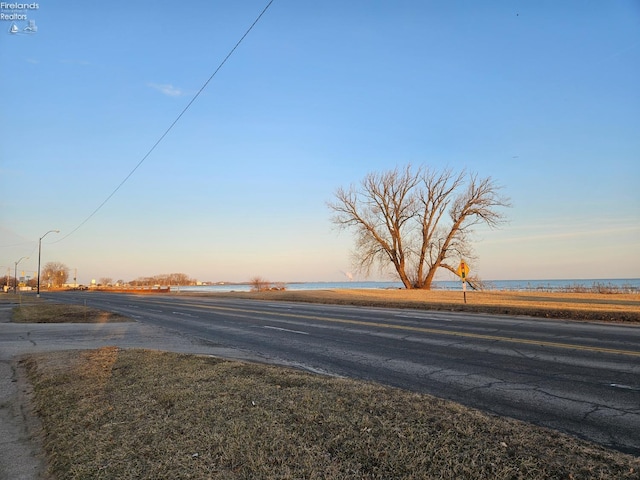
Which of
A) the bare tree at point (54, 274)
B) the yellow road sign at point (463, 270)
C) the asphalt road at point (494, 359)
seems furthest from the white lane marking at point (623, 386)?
the bare tree at point (54, 274)

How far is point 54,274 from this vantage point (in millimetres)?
146375

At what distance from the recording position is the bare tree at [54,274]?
469ft

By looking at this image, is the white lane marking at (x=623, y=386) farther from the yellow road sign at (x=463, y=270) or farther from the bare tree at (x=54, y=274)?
the bare tree at (x=54, y=274)

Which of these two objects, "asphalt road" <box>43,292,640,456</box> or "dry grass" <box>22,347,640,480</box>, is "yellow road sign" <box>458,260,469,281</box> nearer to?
"asphalt road" <box>43,292,640,456</box>

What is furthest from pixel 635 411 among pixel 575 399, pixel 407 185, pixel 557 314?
pixel 407 185

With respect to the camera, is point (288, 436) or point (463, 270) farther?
point (463, 270)

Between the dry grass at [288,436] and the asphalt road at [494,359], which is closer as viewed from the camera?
the dry grass at [288,436]

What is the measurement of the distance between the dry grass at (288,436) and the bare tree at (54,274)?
157 metres

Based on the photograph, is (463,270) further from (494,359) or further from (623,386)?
(623,386)

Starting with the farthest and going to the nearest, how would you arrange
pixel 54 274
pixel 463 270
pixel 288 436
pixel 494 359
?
pixel 54 274 → pixel 463 270 → pixel 494 359 → pixel 288 436

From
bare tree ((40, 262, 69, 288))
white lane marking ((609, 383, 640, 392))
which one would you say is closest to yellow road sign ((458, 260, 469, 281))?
white lane marking ((609, 383, 640, 392))

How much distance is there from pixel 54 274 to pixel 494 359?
169719 mm

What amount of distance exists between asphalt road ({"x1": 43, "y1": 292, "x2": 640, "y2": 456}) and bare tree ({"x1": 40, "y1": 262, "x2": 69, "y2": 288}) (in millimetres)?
152299

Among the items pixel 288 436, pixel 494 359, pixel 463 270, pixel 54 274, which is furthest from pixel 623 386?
pixel 54 274
